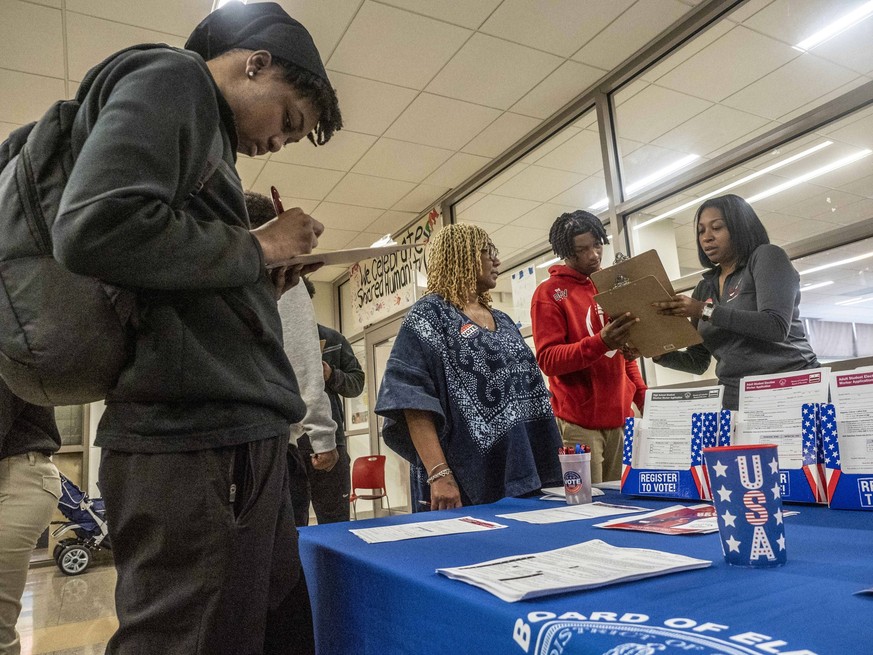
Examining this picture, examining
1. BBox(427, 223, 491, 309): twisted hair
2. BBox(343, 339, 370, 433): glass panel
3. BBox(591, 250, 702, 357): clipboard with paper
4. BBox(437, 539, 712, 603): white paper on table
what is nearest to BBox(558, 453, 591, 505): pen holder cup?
BBox(437, 539, 712, 603): white paper on table

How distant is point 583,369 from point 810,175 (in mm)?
2082

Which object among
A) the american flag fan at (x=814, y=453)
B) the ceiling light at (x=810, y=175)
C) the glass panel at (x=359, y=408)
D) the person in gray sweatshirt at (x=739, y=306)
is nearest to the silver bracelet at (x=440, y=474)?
the american flag fan at (x=814, y=453)

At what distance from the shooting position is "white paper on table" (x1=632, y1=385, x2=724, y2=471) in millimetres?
1224

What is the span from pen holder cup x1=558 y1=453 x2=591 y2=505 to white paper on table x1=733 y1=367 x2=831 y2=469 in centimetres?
29

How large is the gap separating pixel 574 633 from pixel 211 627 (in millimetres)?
430

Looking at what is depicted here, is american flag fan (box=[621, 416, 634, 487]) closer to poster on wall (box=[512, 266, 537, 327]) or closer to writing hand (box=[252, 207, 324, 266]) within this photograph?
writing hand (box=[252, 207, 324, 266])

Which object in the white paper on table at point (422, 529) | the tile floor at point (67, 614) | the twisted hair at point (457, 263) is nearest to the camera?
the white paper on table at point (422, 529)

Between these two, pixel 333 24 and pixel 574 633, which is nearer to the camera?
pixel 574 633

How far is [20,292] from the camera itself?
654mm

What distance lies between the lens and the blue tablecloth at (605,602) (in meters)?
0.44

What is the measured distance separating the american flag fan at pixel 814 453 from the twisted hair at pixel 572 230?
4.41ft

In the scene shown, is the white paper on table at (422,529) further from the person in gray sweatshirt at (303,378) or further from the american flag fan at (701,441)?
the person in gray sweatshirt at (303,378)

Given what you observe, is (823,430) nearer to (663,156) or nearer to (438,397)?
(438,397)

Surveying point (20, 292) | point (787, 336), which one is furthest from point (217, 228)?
point (787, 336)
